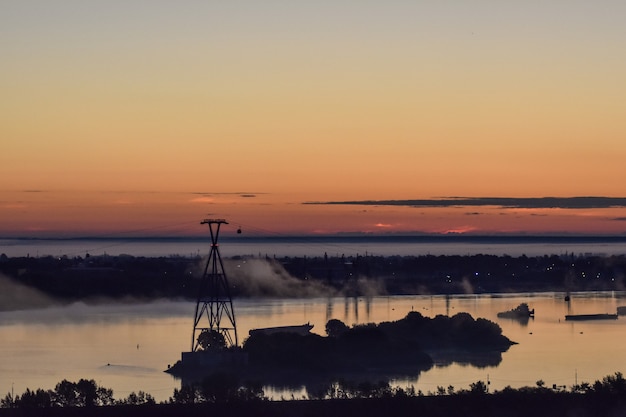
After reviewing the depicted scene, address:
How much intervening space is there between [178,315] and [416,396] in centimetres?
2367

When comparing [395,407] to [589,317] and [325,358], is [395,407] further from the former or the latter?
[589,317]

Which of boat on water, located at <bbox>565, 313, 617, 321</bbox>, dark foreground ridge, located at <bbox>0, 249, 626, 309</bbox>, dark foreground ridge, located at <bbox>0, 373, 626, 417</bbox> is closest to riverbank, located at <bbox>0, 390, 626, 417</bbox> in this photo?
dark foreground ridge, located at <bbox>0, 373, 626, 417</bbox>

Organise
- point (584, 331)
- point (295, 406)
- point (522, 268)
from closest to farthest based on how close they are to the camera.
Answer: point (295, 406)
point (584, 331)
point (522, 268)

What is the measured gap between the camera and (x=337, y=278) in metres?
62.7

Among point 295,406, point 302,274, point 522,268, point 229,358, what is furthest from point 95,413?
point 522,268

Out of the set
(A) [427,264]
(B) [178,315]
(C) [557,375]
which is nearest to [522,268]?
(A) [427,264]

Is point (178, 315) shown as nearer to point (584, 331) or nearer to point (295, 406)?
point (584, 331)

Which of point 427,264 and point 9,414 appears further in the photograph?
point 427,264

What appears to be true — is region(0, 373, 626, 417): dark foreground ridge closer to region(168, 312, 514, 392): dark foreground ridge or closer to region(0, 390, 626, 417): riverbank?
region(0, 390, 626, 417): riverbank

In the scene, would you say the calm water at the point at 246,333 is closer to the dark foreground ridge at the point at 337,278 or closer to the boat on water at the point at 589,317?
the boat on water at the point at 589,317

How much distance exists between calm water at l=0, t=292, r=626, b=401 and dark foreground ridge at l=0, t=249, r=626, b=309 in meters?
3.58

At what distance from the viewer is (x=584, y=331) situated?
111ft

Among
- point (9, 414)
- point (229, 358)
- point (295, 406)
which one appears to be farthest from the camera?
point (229, 358)

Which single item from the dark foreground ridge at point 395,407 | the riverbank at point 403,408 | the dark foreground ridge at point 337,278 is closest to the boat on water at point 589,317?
the dark foreground ridge at point 337,278
